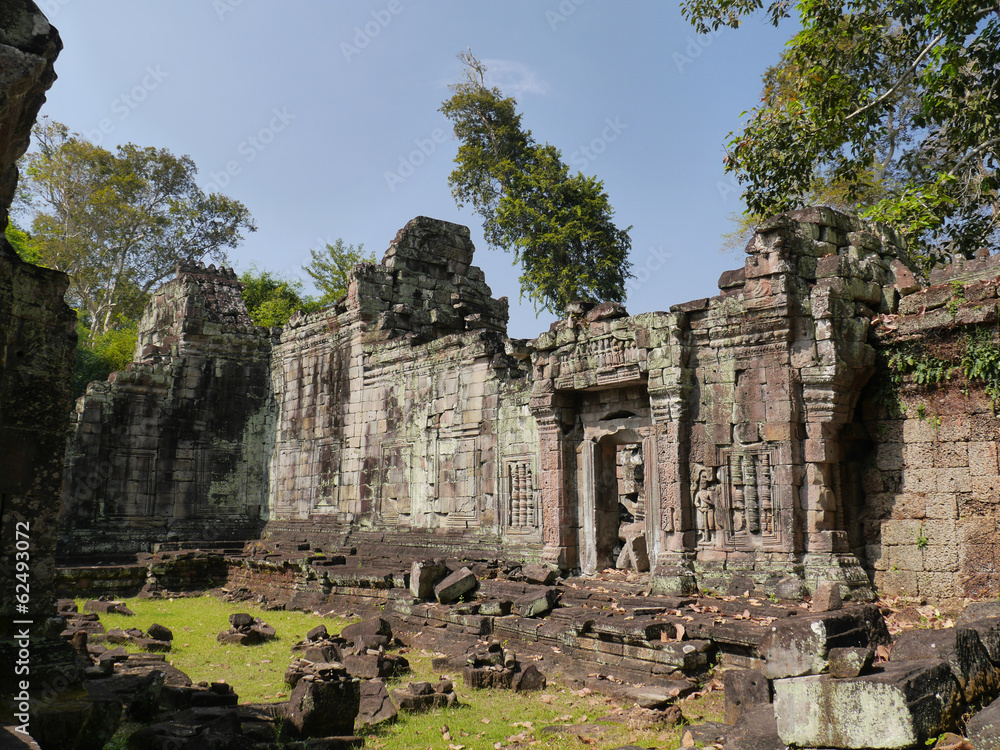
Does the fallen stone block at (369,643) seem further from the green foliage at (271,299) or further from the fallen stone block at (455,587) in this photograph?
the green foliage at (271,299)

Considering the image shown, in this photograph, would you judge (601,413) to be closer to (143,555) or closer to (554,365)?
(554,365)

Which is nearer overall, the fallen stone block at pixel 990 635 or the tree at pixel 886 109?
the fallen stone block at pixel 990 635

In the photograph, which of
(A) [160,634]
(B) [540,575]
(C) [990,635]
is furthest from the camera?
(B) [540,575]

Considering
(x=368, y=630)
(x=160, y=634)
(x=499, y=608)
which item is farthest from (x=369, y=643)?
(x=160, y=634)

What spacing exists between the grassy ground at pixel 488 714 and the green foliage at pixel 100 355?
1876 cm

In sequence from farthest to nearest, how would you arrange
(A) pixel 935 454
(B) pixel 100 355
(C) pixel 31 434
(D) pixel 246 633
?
1. (B) pixel 100 355
2. (D) pixel 246 633
3. (A) pixel 935 454
4. (C) pixel 31 434

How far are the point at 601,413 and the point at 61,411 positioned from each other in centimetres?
792

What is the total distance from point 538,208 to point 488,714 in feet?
70.4

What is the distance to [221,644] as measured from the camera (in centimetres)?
1114

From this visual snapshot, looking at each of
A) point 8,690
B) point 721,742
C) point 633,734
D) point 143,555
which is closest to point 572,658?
point 633,734

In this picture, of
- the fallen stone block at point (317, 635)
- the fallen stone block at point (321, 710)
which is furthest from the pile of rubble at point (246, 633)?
the fallen stone block at point (321, 710)

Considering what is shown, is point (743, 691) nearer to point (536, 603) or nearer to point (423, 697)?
point (423, 697)

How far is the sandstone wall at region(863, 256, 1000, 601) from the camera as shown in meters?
8.52

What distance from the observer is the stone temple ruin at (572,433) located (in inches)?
361
